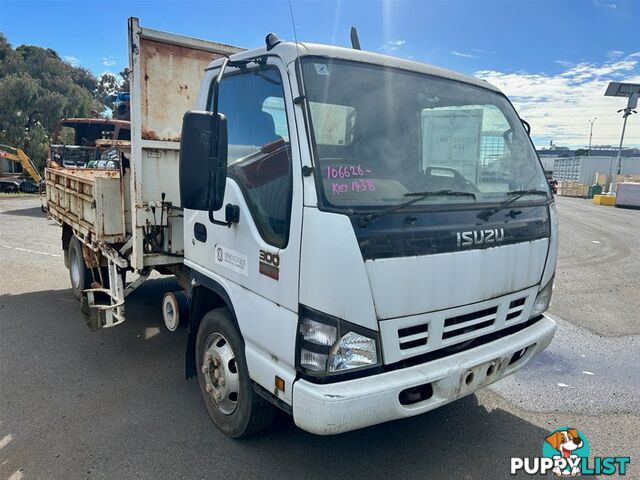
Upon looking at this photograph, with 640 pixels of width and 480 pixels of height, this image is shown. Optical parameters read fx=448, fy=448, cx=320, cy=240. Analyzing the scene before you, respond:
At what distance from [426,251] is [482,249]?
422mm

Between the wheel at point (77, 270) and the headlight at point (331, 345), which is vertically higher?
the headlight at point (331, 345)

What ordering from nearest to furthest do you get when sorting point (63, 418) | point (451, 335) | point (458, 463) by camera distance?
point (451, 335)
point (458, 463)
point (63, 418)

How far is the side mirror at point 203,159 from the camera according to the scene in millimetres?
2330

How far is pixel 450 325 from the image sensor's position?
8.12 feet

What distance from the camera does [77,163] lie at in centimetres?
779

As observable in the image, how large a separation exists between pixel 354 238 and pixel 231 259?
1.00 metres

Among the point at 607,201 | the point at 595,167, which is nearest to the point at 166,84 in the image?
the point at 607,201

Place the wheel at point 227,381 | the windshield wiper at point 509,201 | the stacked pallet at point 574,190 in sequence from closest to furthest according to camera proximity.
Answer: the windshield wiper at point 509,201 < the wheel at point 227,381 < the stacked pallet at point 574,190

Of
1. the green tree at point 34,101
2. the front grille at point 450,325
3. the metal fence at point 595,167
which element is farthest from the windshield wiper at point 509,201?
the metal fence at point 595,167

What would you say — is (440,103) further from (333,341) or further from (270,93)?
(333,341)

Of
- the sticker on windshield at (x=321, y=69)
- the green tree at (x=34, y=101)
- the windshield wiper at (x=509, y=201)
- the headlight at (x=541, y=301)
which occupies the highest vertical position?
the green tree at (x=34, y=101)

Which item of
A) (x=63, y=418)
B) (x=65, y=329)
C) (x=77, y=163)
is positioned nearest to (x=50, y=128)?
(x=77, y=163)

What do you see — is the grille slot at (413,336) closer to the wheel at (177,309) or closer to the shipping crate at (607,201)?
the wheel at (177,309)

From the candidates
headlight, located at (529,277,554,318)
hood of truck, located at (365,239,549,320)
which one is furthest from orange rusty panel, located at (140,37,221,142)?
headlight, located at (529,277,554,318)
